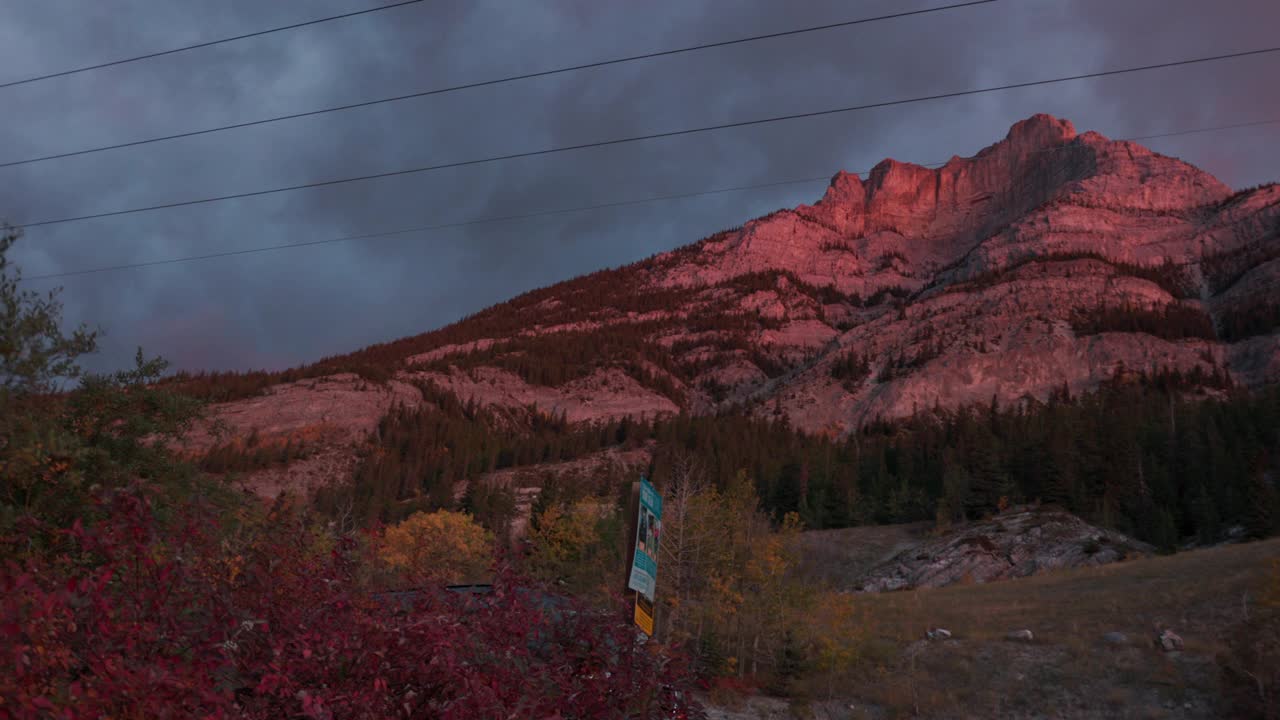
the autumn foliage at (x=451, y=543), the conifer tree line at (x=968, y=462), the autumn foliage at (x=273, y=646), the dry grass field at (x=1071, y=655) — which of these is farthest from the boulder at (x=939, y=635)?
the autumn foliage at (x=273, y=646)

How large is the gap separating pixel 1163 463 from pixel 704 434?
69.8 meters

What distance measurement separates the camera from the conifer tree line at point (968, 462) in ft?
225

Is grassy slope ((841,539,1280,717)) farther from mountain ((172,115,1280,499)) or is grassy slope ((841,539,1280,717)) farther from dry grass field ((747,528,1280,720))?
mountain ((172,115,1280,499))

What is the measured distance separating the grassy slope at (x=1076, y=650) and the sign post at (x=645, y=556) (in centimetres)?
1565

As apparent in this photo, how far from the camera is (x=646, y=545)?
30.5 ft

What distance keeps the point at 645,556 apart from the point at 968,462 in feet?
287

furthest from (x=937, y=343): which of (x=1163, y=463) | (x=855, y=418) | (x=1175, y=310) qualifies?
(x=1163, y=463)

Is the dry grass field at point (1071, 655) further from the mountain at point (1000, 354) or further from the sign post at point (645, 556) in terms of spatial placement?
the mountain at point (1000, 354)

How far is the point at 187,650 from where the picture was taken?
4.62 metres

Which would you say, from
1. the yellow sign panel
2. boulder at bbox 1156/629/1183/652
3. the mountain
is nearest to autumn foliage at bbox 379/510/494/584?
boulder at bbox 1156/629/1183/652

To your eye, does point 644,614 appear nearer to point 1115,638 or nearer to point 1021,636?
point 1115,638

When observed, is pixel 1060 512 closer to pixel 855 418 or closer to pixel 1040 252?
pixel 855 418

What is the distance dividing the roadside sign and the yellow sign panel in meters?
0.04

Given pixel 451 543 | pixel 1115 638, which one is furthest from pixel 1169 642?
pixel 451 543
